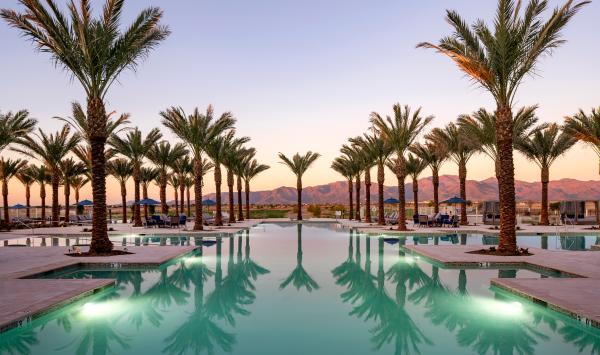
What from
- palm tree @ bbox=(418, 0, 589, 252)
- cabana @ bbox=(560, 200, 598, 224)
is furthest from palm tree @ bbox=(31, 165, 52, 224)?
cabana @ bbox=(560, 200, 598, 224)

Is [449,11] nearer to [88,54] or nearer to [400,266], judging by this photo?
[400,266]

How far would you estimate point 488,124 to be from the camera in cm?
2741

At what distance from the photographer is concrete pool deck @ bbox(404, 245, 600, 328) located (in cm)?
770

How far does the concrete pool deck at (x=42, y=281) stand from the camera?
24.3 feet

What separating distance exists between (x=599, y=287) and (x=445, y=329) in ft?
13.5

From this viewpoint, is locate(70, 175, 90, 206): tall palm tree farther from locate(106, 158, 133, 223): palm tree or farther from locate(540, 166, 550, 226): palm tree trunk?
locate(540, 166, 550, 226): palm tree trunk

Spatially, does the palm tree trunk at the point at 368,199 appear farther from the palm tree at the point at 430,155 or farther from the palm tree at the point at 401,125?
the palm tree at the point at 401,125

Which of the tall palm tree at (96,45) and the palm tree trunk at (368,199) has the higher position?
the tall palm tree at (96,45)

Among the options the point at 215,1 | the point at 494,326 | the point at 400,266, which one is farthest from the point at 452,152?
the point at 494,326

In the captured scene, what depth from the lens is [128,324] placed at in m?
7.55

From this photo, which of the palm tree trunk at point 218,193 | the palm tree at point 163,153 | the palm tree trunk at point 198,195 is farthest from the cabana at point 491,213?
the palm tree at point 163,153

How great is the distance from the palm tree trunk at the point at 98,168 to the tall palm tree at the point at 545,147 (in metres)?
27.2

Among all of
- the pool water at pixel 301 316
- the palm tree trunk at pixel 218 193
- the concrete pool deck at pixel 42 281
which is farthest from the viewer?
the palm tree trunk at pixel 218 193

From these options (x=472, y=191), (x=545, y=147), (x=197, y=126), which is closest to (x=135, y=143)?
(x=197, y=126)
